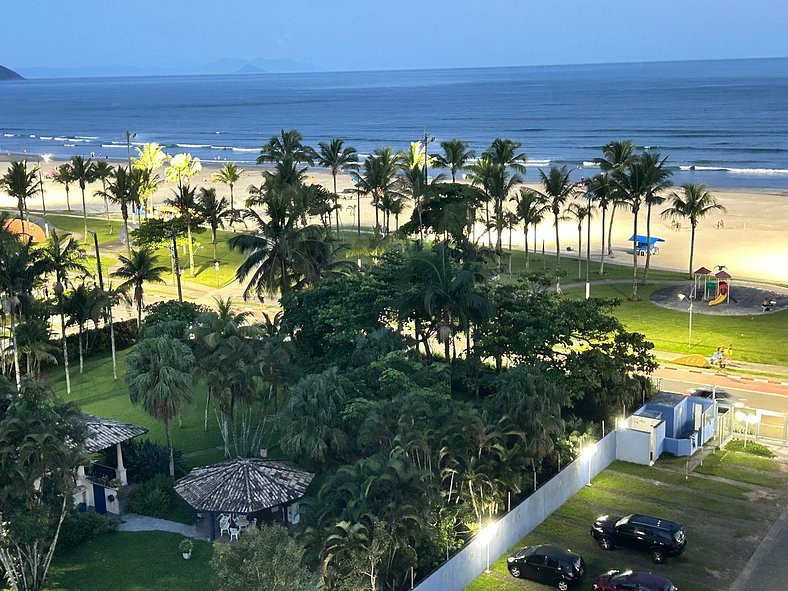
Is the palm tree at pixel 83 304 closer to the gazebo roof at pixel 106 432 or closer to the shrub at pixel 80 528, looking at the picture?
the gazebo roof at pixel 106 432

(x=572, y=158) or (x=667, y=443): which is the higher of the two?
(x=572, y=158)

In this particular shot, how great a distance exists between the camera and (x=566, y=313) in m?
35.9

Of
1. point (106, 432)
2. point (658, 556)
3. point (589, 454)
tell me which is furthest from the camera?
point (106, 432)

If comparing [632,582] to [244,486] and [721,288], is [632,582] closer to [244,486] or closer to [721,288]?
[244,486]

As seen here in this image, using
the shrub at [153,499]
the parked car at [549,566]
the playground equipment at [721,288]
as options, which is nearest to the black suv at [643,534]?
the parked car at [549,566]

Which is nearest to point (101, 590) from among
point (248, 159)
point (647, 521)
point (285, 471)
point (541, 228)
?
point (285, 471)

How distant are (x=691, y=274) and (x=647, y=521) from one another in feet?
118

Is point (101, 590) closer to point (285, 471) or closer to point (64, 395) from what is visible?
point (285, 471)

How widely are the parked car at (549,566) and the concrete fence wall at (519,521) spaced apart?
0.90 metres

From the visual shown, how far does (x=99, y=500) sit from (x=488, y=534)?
43.0 feet

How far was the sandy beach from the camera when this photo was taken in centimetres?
6450

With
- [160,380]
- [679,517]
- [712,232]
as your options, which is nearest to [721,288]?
[712,232]

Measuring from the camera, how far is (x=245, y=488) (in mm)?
27453

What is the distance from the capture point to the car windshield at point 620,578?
2366 cm
